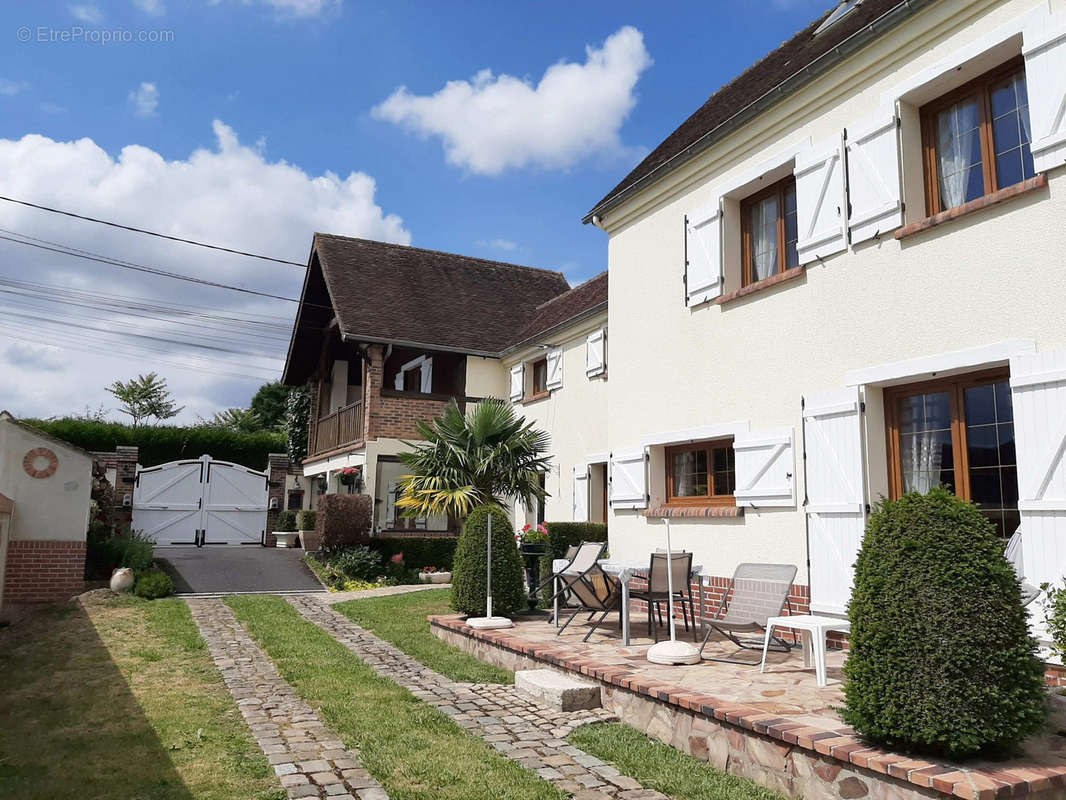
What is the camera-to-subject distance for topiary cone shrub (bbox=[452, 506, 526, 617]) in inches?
351

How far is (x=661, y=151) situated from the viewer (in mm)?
10648

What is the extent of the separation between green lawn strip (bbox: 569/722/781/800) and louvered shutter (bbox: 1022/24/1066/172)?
4637 millimetres

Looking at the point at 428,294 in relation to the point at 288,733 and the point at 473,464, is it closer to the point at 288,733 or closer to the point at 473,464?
the point at 473,464

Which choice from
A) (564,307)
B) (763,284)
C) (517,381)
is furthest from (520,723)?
(564,307)

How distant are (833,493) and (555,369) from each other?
8.90 meters

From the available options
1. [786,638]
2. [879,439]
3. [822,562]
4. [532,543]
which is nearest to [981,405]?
[879,439]

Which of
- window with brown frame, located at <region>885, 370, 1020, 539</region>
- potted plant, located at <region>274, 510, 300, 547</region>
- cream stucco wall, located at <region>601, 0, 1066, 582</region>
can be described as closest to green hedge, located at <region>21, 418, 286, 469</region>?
potted plant, located at <region>274, 510, 300, 547</region>

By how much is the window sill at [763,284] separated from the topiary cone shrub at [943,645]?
159 inches

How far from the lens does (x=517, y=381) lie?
56.3 ft

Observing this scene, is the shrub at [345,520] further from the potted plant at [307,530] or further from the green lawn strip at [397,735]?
the green lawn strip at [397,735]

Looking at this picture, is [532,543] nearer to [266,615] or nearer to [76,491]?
[266,615]

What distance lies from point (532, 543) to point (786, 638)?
5.08 m

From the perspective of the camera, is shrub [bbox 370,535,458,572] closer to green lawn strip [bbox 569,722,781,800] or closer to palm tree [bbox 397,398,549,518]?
palm tree [bbox 397,398,549,518]

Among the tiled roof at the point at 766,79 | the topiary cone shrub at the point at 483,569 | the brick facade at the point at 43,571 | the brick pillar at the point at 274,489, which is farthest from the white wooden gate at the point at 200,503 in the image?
the tiled roof at the point at 766,79
